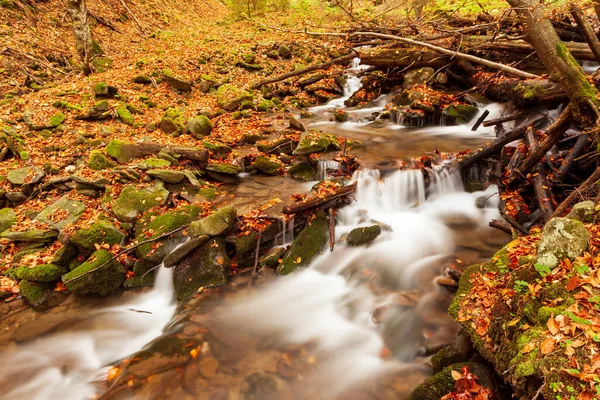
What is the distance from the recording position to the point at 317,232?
637 cm

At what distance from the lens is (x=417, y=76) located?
1204 centimetres

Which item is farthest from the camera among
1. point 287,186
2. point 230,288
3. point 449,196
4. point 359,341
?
point 287,186

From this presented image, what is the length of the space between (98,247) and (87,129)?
519 centimetres

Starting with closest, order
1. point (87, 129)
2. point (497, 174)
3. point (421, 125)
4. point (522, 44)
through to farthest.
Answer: point (497, 174), point (87, 129), point (522, 44), point (421, 125)

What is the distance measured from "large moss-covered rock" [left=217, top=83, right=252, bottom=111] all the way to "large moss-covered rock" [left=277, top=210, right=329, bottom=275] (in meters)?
7.68

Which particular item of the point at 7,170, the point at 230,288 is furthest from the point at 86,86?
the point at 230,288

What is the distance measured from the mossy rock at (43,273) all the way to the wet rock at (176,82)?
8.90 m

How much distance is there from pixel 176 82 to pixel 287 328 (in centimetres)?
1106

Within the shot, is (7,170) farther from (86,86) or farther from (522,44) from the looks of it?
(522,44)

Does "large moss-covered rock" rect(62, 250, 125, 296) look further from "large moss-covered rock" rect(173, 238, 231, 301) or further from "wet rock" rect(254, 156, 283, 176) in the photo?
"wet rock" rect(254, 156, 283, 176)

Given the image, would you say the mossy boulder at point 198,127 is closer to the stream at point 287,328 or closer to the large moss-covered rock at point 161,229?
the stream at point 287,328

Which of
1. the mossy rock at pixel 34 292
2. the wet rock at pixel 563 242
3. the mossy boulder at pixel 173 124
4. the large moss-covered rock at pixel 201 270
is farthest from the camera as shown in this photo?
the mossy boulder at pixel 173 124

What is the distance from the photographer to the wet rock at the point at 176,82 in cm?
1251

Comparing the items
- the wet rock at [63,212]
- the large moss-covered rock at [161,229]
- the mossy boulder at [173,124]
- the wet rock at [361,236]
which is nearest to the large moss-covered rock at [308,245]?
the wet rock at [361,236]
